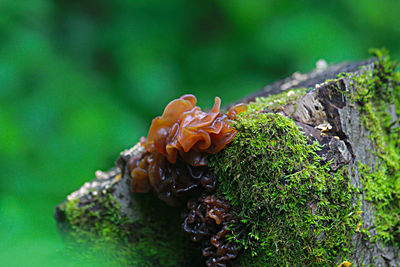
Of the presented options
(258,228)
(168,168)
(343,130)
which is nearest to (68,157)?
(168,168)

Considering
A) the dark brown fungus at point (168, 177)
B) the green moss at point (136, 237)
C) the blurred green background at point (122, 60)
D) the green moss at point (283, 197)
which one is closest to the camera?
the green moss at point (283, 197)

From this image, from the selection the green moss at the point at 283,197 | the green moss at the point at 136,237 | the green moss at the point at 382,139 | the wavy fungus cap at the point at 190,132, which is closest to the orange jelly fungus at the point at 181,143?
the wavy fungus cap at the point at 190,132

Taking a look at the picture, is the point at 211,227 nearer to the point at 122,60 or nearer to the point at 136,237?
the point at 136,237

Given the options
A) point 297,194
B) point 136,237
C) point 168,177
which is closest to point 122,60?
point 136,237

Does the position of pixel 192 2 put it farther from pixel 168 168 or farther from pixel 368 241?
pixel 368 241

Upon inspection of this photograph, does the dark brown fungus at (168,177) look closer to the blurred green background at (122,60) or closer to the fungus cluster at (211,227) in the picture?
the fungus cluster at (211,227)

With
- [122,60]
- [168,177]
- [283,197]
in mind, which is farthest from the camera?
[122,60]
